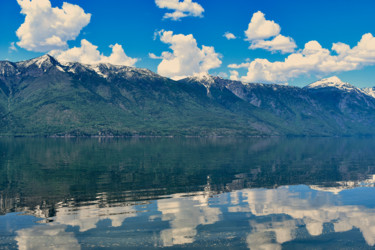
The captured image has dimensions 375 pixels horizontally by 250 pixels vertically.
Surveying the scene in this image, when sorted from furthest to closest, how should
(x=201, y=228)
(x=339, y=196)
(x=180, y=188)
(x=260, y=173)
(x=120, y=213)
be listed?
(x=260, y=173), (x=180, y=188), (x=339, y=196), (x=120, y=213), (x=201, y=228)

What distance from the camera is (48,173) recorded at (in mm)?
97125

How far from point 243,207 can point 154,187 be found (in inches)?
1011

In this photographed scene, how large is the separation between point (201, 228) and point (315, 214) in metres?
21.6

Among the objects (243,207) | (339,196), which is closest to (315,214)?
(243,207)

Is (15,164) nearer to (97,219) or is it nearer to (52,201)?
(52,201)

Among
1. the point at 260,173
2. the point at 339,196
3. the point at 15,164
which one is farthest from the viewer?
the point at 15,164

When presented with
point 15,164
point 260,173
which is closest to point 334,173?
A: point 260,173

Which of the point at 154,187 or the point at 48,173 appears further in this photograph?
the point at 48,173

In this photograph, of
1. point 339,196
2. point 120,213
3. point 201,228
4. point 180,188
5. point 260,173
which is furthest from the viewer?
point 260,173

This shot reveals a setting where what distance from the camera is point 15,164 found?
118688mm

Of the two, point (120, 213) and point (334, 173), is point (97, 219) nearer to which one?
point (120, 213)

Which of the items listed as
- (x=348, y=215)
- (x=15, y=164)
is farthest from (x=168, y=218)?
(x=15, y=164)

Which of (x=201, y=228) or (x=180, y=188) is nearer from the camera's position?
(x=201, y=228)

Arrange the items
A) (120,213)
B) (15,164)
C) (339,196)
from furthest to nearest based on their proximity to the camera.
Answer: (15,164) < (339,196) < (120,213)
